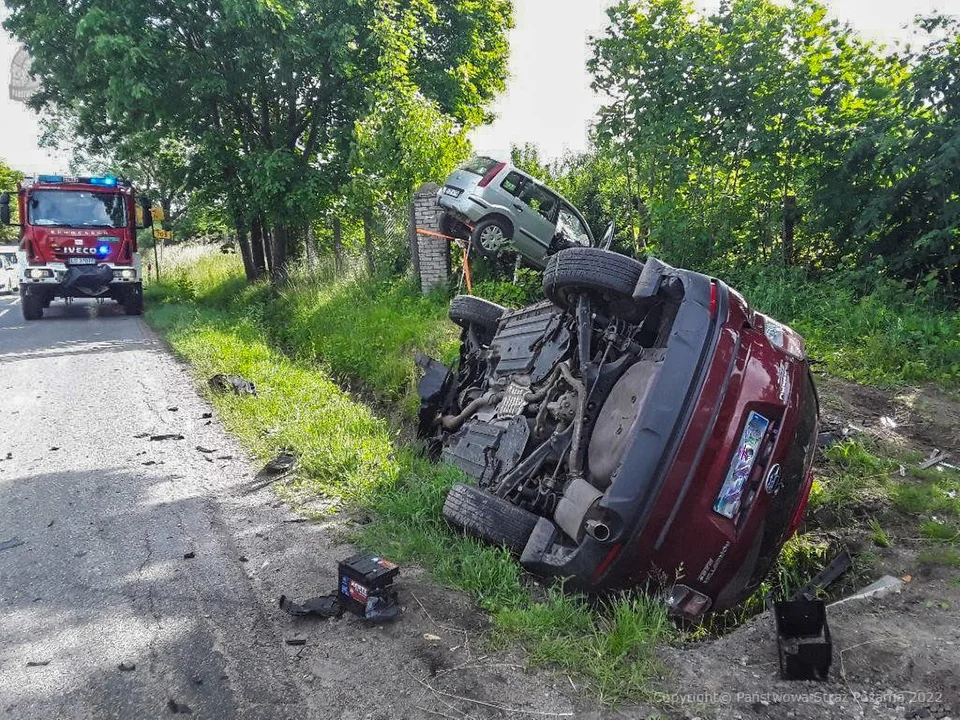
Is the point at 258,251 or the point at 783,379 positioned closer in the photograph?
the point at 783,379

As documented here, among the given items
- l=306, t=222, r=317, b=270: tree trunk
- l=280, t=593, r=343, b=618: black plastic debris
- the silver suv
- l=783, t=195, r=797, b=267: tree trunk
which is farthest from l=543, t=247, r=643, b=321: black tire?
l=306, t=222, r=317, b=270: tree trunk

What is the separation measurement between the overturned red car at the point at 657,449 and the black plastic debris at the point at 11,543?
234cm

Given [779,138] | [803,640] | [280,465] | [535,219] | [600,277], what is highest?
[779,138]

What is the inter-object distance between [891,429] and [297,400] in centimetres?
506

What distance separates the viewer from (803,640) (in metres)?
2.60

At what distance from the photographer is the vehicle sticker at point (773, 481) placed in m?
3.09

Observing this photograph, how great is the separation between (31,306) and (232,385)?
9739mm

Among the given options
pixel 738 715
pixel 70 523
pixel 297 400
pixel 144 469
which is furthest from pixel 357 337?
pixel 738 715

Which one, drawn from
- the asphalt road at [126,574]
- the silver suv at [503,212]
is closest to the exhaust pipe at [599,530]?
the asphalt road at [126,574]

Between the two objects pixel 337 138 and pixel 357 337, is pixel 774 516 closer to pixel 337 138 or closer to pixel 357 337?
pixel 357 337

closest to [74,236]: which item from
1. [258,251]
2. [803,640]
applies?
[258,251]

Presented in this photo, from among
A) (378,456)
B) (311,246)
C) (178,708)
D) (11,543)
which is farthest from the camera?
(311,246)

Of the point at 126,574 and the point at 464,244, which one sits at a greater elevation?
the point at 464,244

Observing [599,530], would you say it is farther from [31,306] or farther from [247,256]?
[247,256]
